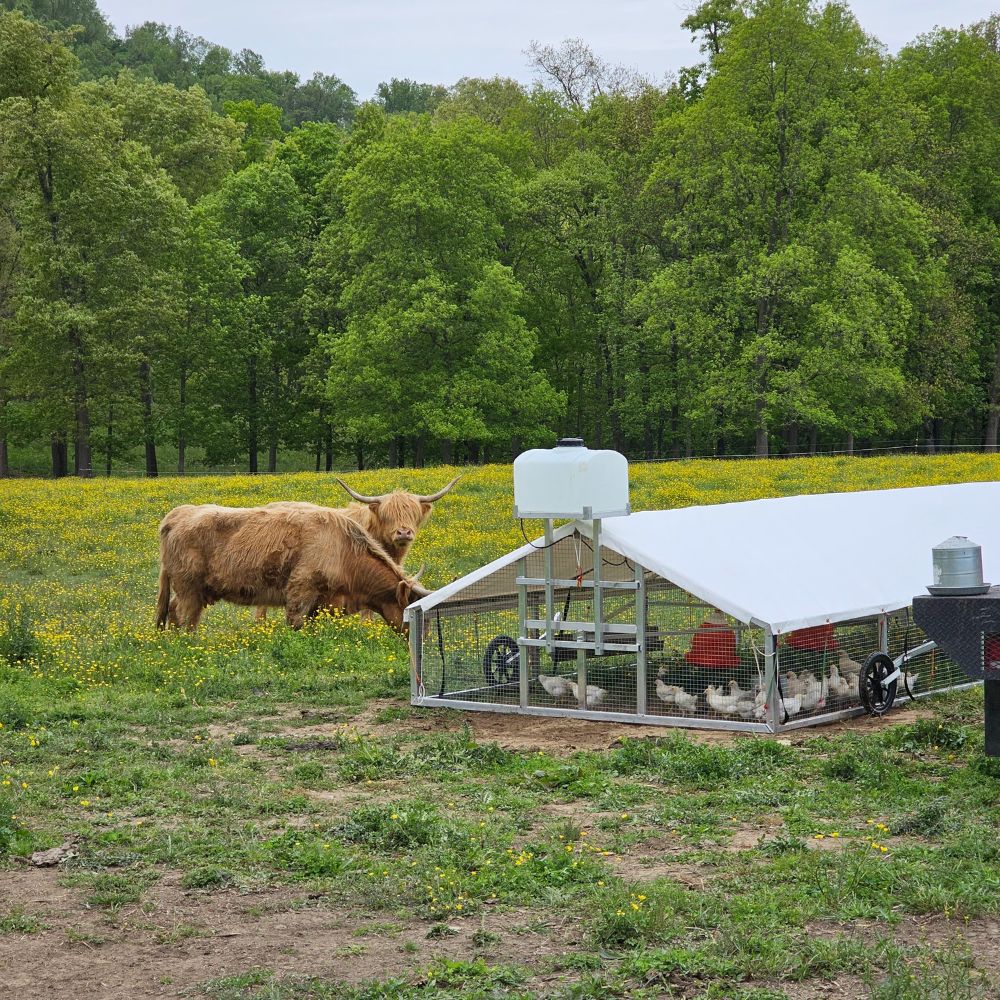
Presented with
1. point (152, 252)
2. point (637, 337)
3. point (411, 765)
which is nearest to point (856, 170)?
point (637, 337)

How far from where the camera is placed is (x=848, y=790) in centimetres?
905

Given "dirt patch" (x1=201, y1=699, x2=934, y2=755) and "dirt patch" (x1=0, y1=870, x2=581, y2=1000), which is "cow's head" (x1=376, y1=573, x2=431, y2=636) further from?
"dirt patch" (x1=0, y1=870, x2=581, y2=1000)

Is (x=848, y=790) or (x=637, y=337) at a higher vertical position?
(x=637, y=337)

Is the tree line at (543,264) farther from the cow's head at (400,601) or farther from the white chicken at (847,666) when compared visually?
the white chicken at (847,666)

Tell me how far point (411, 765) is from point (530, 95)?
2128 inches

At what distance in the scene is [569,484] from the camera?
11.8m

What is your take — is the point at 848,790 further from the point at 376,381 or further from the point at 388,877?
the point at 376,381

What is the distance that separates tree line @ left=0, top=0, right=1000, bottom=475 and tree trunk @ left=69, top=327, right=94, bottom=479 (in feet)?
0.36

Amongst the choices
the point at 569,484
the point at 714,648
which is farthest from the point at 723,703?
the point at 569,484

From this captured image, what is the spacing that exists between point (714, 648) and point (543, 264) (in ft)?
143

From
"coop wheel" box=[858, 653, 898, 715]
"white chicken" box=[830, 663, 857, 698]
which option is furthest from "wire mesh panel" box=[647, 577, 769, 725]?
"coop wheel" box=[858, 653, 898, 715]

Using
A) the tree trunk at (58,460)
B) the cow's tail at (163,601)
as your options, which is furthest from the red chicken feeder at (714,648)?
the tree trunk at (58,460)

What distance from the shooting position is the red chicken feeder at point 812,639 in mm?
12156

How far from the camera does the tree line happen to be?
44.9 meters
